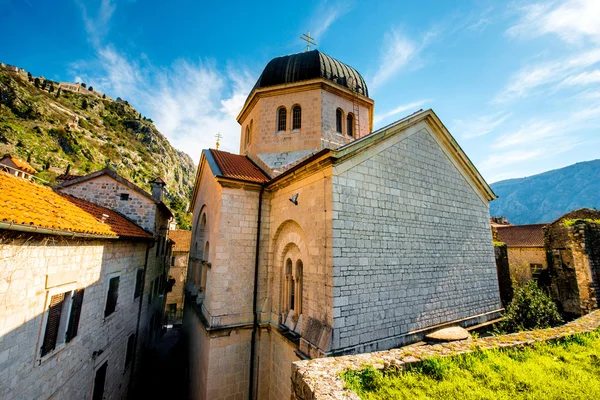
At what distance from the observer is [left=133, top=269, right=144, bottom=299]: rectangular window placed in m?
10.1

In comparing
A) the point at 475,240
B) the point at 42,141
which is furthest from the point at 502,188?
the point at 42,141

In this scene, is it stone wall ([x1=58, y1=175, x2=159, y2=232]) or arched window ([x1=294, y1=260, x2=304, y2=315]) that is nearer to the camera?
arched window ([x1=294, y1=260, x2=304, y2=315])

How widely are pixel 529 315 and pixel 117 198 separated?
16.3 meters

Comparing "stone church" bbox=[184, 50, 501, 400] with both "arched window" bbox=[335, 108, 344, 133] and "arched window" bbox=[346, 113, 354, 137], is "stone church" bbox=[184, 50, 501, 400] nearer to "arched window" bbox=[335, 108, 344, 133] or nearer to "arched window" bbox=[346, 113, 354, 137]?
"arched window" bbox=[335, 108, 344, 133]

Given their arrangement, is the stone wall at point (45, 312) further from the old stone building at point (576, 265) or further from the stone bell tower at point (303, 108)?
the old stone building at point (576, 265)

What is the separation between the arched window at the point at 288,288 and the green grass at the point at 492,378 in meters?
4.18

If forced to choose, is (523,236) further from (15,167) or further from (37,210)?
(15,167)

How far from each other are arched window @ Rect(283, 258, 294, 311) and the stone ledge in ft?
12.3

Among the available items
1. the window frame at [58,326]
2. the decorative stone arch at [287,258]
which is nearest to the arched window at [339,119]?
the decorative stone arch at [287,258]

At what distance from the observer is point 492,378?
386 centimetres

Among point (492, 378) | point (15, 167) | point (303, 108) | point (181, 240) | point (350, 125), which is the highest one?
point (303, 108)

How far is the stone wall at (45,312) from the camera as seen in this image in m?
3.96

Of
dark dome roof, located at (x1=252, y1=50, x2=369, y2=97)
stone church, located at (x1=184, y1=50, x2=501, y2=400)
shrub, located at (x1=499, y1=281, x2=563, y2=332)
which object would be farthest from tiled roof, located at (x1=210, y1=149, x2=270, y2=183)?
shrub, located at (x1=499, y1=281, x2=563, y2=332)

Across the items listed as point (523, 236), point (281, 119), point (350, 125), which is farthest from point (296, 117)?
point (523, 236)
